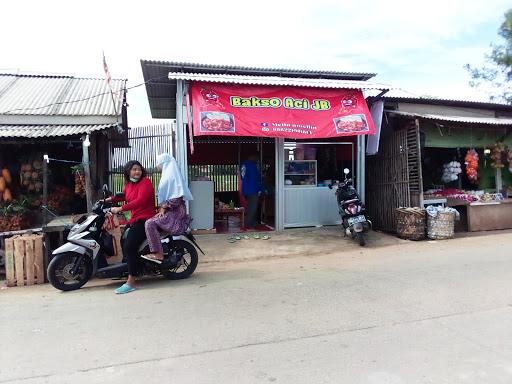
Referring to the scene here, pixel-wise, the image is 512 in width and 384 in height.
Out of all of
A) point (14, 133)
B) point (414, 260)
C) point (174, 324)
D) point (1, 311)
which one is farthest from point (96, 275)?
point (414, 260)

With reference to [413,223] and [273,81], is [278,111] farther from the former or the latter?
[413,223]

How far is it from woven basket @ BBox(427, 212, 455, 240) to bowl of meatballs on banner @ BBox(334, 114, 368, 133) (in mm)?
2394

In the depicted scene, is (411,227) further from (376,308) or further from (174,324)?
(174,324)

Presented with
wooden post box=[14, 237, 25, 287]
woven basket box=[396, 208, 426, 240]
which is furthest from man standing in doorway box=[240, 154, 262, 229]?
wooden post box=[14, 237, 25, 287]

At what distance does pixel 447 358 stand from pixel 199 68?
732cm

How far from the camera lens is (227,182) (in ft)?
45.5

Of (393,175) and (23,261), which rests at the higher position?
(393,175)

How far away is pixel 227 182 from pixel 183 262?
7750 millimetres

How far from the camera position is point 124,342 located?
3803 mm

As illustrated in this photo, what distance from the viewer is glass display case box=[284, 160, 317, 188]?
32.3ft

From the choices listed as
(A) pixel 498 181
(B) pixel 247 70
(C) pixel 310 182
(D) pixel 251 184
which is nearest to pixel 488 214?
(A) pixel 498 181

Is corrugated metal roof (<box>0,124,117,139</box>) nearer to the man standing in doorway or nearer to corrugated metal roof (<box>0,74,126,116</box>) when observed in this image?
corrugated metal roof (<box>0,74,126,116</box>)

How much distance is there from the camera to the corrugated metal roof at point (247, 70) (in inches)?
339

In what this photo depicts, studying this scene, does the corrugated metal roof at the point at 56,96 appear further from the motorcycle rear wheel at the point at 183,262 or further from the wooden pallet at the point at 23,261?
the motorcycle rear wheel at the point at 183,262
